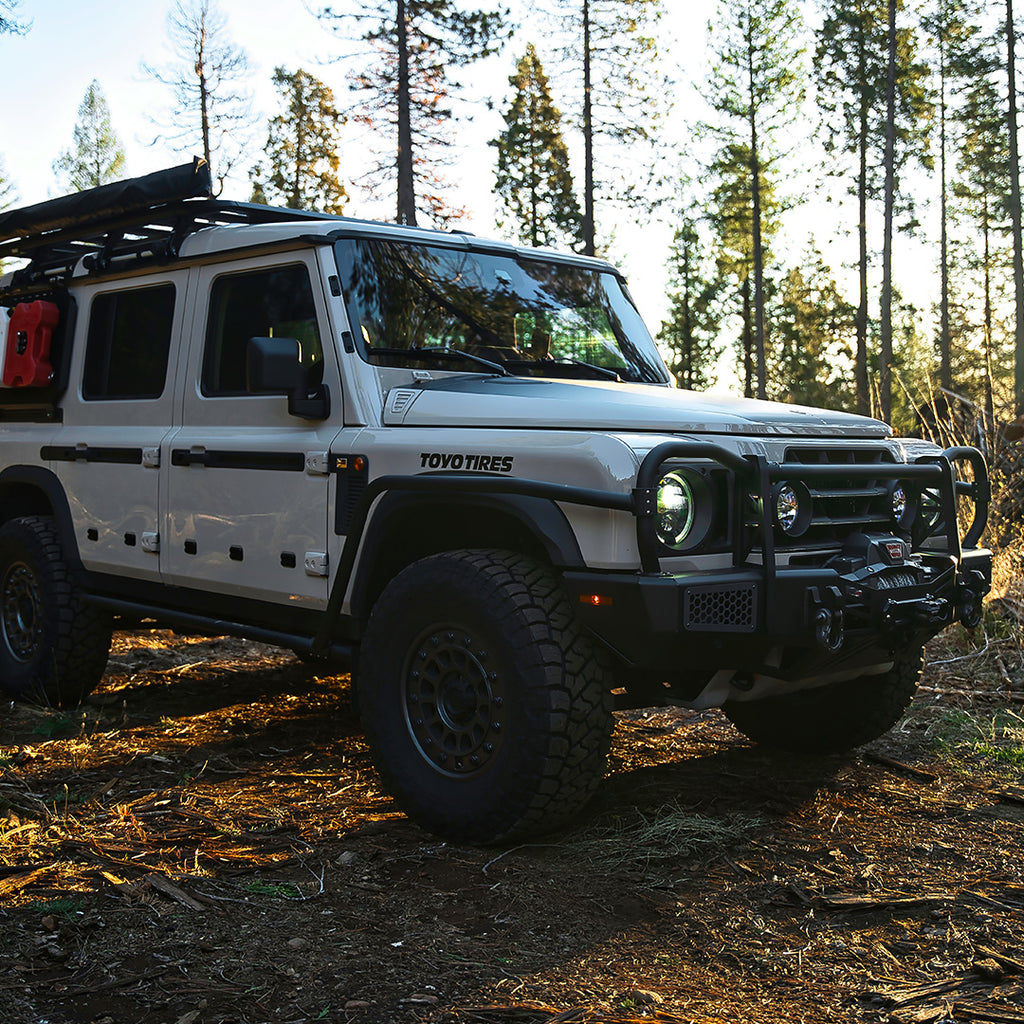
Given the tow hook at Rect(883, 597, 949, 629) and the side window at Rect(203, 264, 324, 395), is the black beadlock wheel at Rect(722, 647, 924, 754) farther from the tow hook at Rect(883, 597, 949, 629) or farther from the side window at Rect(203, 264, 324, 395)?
the side window at Rect(203, 264, 324, 395)

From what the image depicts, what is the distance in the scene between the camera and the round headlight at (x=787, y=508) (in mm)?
3705

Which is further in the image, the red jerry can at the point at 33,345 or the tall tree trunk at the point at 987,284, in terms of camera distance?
the tall tree trunk at the point at 987,284

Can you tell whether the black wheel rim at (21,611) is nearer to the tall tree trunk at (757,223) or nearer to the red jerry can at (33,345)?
the red jerry can at (33,345)

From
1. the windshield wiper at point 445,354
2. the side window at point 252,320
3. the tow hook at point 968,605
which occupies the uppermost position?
the side window at point 252,320

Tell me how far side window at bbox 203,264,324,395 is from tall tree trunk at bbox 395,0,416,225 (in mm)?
16950

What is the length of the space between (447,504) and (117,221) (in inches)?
110

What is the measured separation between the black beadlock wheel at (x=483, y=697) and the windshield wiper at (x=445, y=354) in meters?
1.00

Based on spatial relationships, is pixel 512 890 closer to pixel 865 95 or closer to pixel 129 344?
pixel 129 344

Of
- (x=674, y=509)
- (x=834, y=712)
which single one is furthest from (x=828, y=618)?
(x=834, y=712)

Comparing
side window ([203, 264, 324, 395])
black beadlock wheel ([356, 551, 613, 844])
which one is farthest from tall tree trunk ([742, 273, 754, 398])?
black beadlock wheel ([356, 551, 613, 844])

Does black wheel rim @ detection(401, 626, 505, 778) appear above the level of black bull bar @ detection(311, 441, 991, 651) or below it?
below

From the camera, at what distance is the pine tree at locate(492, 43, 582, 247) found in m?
35.7

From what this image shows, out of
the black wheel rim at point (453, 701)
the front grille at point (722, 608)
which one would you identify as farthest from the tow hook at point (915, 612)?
the black wheel rim at point (453, 701)

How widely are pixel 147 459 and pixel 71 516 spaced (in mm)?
835
